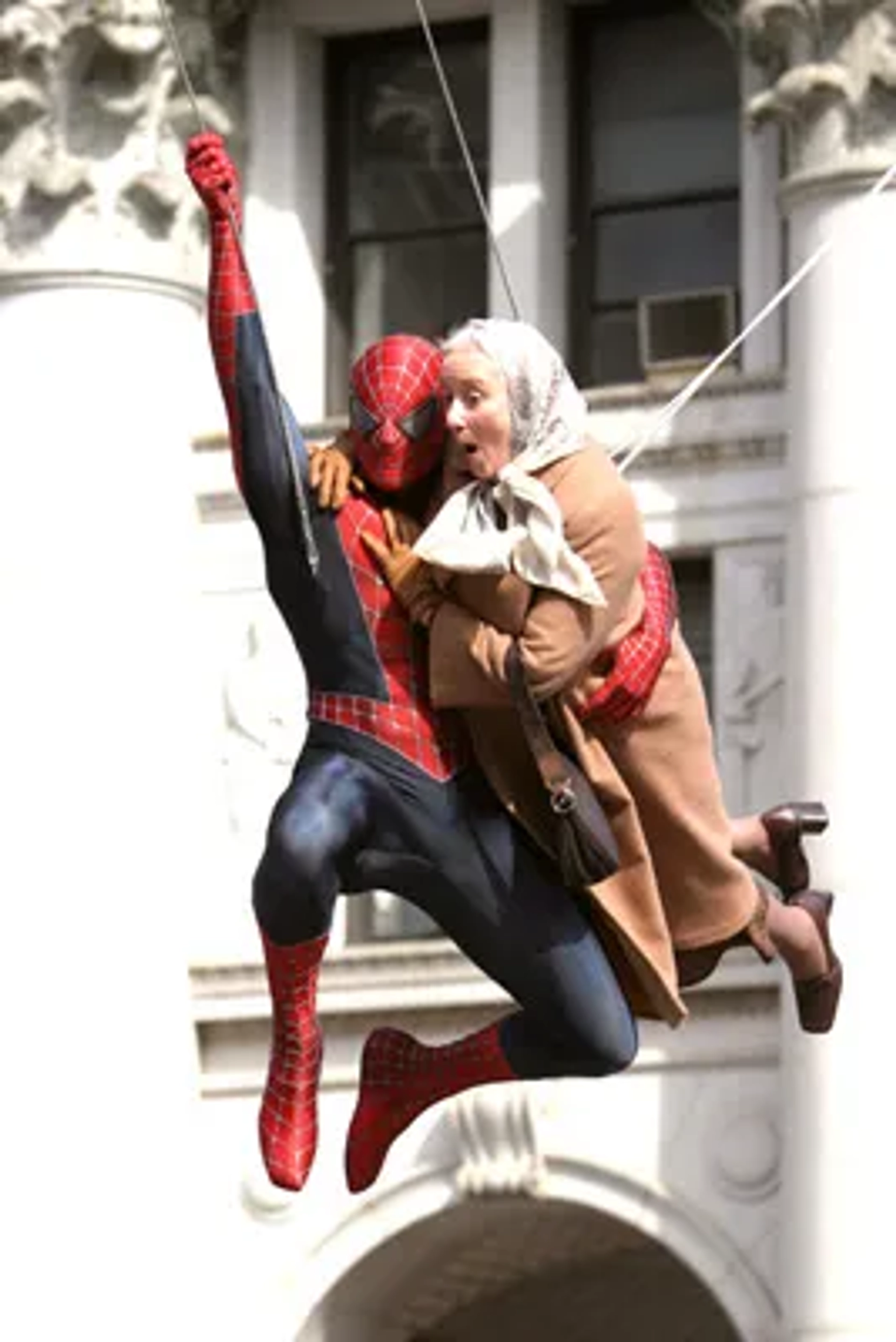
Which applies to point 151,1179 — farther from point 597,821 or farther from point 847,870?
point 597,821

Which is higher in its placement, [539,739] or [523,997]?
[539,739]

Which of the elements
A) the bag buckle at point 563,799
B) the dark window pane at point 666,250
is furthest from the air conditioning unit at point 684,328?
the bag buckle at point 563,799

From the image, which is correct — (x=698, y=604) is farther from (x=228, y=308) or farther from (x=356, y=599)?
(x=228, y=308)

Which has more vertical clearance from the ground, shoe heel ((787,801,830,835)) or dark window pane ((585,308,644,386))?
dark window pane ((585,308,644,386))

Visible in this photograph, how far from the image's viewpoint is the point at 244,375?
42.7 feet

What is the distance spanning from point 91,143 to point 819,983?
1607 cm

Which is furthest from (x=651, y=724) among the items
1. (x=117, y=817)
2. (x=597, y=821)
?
(x=117, y=817)

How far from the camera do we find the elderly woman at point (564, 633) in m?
13.0

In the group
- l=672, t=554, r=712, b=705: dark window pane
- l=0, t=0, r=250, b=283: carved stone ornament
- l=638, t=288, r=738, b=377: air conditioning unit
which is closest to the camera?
l=672, t=554, r=712, b=705: dark window pane

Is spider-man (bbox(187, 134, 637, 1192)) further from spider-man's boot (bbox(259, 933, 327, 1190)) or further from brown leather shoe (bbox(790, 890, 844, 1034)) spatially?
brown leather shoe (bbox(790, 890, 844, 1034))

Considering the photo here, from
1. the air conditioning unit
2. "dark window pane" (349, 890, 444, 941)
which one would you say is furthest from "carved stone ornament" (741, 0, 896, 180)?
"dark window pane" (349, 890, 444, 941)

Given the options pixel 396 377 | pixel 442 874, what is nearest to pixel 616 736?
pixel 442 874

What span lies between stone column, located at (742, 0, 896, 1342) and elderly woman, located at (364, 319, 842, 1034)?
A: 13797 millimetres

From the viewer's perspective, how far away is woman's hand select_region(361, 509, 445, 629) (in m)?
13.2
